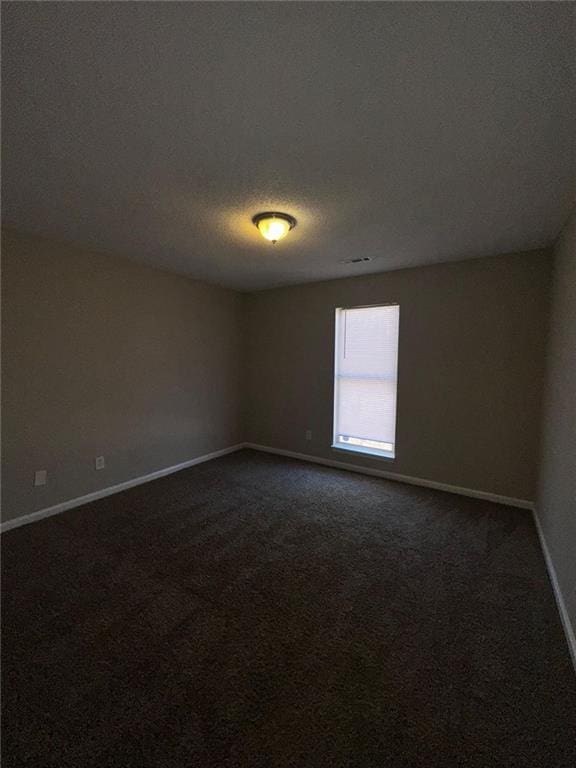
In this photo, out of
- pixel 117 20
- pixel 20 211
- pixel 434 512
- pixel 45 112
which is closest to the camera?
pixel 117 20

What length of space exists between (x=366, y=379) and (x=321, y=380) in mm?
617

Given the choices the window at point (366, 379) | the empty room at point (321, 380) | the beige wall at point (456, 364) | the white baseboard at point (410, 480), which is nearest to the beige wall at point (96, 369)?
the empty room at point (321, 380)

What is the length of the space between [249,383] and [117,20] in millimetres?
4216

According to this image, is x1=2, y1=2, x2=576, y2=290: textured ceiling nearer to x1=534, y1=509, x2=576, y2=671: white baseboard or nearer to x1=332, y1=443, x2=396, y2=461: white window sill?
x1=534, y1=509, x2=576, y2=671: white baseboard

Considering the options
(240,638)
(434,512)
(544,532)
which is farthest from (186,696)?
(544,532)

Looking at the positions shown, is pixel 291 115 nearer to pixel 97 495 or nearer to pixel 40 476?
pixel 40 476

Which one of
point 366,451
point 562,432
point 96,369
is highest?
point 96,369

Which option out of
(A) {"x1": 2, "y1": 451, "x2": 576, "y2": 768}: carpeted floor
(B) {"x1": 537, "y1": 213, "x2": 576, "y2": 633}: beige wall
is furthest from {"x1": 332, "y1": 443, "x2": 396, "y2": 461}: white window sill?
(B) {"x1": 537, "y1": 213, "x2": 576, "y2": 633}: beige wall

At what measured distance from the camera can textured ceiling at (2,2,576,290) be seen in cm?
98

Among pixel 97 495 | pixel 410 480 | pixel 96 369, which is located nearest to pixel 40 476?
pixel 97 495

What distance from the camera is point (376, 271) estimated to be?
3740 millimetres

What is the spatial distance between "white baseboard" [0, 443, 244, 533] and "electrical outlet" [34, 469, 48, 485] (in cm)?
25

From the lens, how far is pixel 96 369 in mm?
3186

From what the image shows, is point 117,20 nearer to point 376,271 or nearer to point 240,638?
point 240,638
